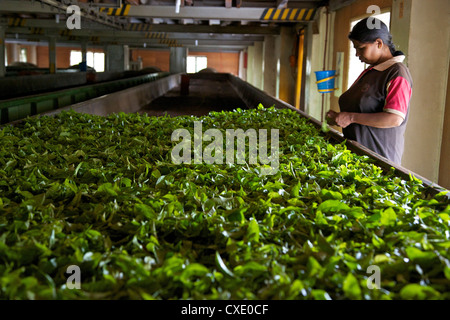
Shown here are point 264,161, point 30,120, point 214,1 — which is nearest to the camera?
point 264,161

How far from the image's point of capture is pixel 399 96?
3346 mm

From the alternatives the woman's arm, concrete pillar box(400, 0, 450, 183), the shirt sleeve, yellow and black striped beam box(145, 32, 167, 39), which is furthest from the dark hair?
yellow and black striped beam box(145, 32, 167, 39)

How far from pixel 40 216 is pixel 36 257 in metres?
0.38

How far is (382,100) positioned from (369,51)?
37cm

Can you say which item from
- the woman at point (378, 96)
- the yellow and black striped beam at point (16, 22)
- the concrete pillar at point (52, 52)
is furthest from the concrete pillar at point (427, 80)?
the concrete pillar at point (52, 52)

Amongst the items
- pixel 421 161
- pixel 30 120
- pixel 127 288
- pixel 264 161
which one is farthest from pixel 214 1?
pixel 127 288

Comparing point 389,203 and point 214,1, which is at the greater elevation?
point 214,1

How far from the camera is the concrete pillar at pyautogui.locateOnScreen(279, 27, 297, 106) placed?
15.0 m

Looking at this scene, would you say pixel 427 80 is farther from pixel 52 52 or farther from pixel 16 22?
pixel 52 52

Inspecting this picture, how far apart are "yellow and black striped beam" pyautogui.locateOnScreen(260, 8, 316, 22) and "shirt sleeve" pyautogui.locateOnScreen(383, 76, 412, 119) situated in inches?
315

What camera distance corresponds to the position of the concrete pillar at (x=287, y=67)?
14977mm

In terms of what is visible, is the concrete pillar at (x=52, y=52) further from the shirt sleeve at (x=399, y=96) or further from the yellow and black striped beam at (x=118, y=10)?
the shirt sleeve at (x=399, y=96)
